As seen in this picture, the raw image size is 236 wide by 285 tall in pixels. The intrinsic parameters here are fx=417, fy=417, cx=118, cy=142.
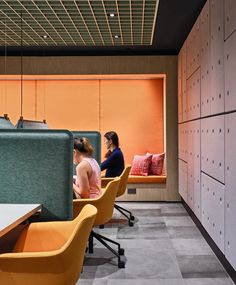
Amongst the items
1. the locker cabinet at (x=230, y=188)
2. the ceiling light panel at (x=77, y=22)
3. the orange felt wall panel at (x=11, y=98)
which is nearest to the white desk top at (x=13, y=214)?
the locker cabinet at (x=230, y=188)

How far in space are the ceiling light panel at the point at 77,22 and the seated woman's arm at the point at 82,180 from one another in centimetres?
209

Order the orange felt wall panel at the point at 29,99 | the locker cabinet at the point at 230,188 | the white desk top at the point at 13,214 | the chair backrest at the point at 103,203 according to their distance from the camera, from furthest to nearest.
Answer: the orange felt wall panel at the point at 29,99
the chair backrest at the point at 103,203
the locker cabinet at the point at 230,188
the white desk top at the point at 13,214

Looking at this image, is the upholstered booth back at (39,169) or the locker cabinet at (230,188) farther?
the locker cabinet at (230,188)

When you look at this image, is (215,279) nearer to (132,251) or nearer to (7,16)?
(132,251)

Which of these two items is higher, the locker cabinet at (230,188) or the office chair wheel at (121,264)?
the locker cabinet at (230,188)

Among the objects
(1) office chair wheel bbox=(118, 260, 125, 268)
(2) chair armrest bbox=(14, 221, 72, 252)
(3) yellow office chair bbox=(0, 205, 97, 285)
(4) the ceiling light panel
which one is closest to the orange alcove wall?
(4) the ceiling light panel

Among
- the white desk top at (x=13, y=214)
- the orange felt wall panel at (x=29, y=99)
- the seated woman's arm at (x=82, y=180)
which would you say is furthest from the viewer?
the orange felt wall panel at (x=29, y=99)

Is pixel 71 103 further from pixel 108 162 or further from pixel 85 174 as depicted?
pixel 85 174

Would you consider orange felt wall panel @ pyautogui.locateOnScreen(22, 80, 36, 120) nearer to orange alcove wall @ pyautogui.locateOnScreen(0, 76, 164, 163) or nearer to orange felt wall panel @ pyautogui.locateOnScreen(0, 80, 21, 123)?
orange alcove wall @ pyautogui.locateOnScreen(0, 76, 164, 163)

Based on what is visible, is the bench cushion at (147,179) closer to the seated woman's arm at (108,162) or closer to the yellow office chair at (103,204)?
the seated woman's arm at (108,162)

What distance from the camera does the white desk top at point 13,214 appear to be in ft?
6.98

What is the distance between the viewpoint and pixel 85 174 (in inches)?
161

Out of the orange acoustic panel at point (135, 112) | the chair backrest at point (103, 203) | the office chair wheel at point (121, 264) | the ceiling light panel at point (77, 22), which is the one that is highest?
the ceiling light panel at point (77, 22)

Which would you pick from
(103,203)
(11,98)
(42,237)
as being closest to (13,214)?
(42,237)
